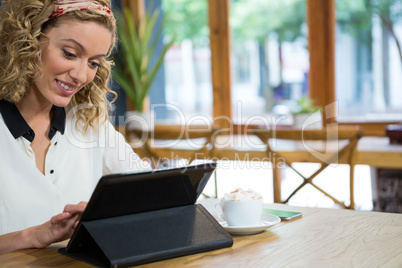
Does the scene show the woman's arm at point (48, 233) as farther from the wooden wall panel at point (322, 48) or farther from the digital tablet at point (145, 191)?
the wooden wall panel at point (322, 48)

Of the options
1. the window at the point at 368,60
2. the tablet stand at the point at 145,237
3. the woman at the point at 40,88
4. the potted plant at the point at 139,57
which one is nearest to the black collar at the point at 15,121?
the woman at the point at 40,88

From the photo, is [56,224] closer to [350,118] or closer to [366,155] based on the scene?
[366,155]

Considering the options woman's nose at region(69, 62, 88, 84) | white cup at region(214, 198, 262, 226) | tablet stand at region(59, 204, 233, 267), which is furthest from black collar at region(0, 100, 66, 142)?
white cup at region(214, 198, 262, 226)

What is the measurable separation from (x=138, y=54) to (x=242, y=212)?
11.8 ft

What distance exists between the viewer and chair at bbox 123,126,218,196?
317 cm

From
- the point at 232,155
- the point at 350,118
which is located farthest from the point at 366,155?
the point at 350,118

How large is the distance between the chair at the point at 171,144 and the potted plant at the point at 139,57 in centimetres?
97

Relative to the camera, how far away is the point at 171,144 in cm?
378

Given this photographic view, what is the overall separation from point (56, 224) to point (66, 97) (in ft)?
1.62

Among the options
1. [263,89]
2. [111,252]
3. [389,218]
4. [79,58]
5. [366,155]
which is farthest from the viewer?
[263,89]

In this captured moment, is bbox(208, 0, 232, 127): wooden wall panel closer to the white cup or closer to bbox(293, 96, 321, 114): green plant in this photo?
bbox(293, 96, 321, 114): green plant

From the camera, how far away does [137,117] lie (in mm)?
4844

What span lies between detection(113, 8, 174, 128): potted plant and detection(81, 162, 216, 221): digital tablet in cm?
345

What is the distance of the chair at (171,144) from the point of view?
317 centimetres
